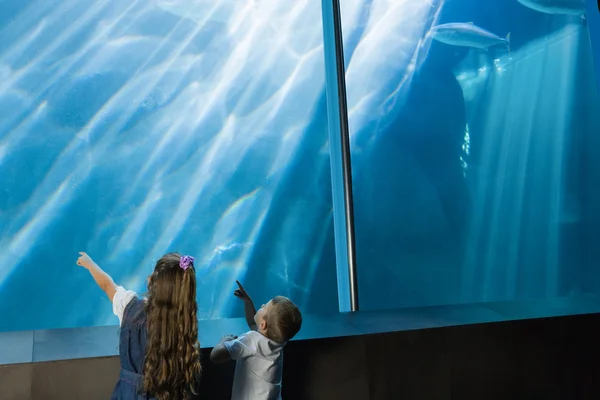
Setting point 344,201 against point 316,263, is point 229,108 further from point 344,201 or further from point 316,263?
point 344,201

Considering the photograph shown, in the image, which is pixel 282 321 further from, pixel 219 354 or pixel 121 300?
pixel 121 300

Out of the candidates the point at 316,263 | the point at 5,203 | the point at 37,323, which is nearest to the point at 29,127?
the point at 5,203

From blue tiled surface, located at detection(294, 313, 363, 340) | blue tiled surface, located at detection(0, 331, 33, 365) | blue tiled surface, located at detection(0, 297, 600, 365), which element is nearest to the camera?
blue tiled surface, located at detection(0, 331, 33, 365)

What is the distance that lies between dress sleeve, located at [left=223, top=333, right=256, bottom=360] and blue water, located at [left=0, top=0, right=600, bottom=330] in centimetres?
835

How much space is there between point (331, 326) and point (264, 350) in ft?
2.93

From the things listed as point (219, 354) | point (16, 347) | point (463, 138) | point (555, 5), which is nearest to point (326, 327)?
point (219, 354)

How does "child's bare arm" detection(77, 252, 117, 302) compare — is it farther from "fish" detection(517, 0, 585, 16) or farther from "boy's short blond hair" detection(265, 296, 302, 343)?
"fish" detection(517, 0, 585, 16)

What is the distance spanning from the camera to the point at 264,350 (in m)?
1.90

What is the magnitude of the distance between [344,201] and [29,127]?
7762 mm

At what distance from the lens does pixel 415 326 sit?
2.71m

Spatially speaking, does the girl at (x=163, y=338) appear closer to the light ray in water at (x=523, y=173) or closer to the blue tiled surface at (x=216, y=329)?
the blue tiled surface at (x=216, y=329)

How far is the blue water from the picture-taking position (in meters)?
9.82

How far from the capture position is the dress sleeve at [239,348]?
1879 millimetres

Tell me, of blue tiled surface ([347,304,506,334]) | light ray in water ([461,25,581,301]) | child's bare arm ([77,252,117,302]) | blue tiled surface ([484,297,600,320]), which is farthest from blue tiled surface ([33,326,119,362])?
light ray in water ([461,25,581,301])
